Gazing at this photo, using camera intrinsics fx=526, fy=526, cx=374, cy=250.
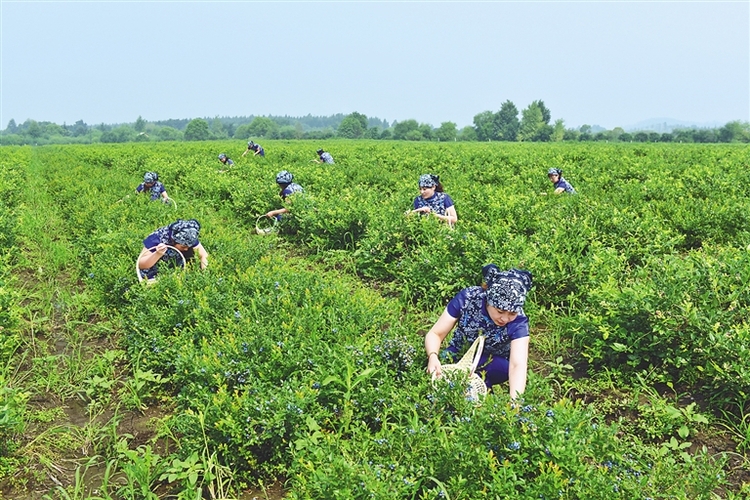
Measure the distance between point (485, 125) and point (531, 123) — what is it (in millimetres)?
16595

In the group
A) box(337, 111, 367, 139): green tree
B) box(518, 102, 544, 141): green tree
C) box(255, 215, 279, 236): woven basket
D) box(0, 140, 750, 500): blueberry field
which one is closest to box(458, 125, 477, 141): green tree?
box(518, 102, 544, 141): green tree

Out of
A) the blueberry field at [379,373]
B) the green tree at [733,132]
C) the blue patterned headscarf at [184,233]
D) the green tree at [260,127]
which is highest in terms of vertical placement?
the green tree at [260,127]

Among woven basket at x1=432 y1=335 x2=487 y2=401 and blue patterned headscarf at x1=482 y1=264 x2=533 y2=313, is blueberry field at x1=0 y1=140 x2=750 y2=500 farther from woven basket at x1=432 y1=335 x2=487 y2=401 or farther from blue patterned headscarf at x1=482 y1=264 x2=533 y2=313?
blue patterned headscarf at x1=482 y1=264 x2=533 y2=313

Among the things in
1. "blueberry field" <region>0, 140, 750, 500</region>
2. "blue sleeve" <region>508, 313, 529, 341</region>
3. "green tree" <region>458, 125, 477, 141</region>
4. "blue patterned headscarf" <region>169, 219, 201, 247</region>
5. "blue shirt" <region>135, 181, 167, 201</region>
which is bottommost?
"blueberry field" <region>0, 140, 750, 500</region>

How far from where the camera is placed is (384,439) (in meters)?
2.86

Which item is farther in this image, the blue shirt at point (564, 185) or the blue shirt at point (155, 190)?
the blue shirt at point (155, 190)

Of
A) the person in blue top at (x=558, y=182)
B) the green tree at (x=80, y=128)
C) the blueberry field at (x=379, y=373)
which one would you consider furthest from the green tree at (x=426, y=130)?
the green tree at (x=80, y=128)

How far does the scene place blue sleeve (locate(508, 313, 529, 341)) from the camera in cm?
354

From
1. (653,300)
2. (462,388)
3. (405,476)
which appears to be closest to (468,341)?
(462,388)

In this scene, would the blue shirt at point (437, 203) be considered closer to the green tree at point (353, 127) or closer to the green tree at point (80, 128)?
the green tree at point (353, 127)

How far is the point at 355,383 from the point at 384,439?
0.49 meters

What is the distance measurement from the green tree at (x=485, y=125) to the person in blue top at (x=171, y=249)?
9112 centimetres

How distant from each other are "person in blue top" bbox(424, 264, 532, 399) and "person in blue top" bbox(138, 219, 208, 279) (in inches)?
114

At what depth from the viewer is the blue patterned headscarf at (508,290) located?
3.29m
